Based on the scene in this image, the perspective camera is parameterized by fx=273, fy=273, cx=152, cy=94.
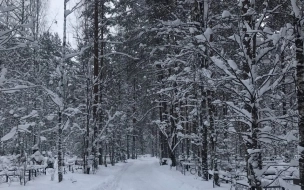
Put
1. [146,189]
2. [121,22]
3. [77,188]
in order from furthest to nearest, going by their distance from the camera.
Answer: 1. [121,22]
2. [146,189]
3. [77,188]

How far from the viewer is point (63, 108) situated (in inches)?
568

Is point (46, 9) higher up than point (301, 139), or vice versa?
point (46, 9)

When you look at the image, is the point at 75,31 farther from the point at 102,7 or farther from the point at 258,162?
the point at 258,162

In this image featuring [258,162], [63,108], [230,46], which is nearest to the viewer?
[258,162]

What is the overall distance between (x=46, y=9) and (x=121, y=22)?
7090 mm

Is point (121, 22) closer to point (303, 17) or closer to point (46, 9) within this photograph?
point (46, 9)

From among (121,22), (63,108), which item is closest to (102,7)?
(121,22)

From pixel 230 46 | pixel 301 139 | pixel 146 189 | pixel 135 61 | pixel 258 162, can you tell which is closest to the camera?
pixel 301 139

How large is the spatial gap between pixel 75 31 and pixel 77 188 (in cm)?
1320

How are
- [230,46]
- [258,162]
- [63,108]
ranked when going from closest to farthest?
1. [258,162]
2. [63,108]
3. [230,46]

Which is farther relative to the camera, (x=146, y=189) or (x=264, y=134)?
(x=146, y=189)

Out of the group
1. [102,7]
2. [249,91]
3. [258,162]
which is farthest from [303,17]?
[102,7]

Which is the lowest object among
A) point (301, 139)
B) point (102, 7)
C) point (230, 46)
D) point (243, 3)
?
point (301, 139)

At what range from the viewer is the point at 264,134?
599 cm
